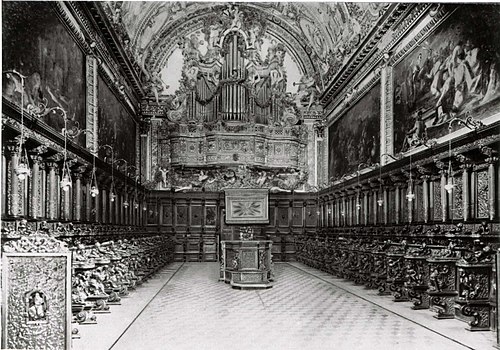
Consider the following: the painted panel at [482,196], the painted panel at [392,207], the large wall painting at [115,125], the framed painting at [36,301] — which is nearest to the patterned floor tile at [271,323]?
the framed painting at [36,301]

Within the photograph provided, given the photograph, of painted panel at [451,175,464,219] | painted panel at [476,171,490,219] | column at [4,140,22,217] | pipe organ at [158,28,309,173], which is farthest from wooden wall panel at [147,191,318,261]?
column at [4,140,22,217]

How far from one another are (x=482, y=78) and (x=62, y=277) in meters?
7.87

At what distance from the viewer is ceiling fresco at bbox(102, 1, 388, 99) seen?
2091 centimetres

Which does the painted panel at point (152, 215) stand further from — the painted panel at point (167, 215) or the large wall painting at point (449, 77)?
the large wall painting at point (449, 77)

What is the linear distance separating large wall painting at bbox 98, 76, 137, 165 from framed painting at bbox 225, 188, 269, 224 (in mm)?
4273

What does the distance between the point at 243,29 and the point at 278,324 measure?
17933 millimetres

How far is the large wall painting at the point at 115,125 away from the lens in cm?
1527

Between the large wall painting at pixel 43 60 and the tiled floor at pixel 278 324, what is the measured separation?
13.7 ft

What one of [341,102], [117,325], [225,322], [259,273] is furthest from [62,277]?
[341,102]

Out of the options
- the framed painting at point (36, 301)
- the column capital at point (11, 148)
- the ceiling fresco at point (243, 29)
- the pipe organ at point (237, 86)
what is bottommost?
the framed painting at point (36, 301)

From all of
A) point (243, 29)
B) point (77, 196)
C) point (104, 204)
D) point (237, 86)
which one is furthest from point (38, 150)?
point (243, 29)

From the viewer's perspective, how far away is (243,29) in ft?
76.6

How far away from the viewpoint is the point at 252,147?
2186 centimetres

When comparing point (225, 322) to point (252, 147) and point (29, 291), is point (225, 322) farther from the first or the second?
point (252, 147)
